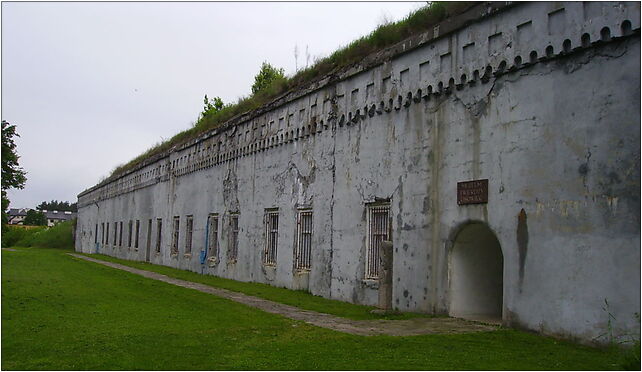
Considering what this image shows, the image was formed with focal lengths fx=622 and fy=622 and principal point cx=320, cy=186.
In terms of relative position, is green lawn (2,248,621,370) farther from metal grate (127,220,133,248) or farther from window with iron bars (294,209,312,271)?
metal grate (127,220,133,248)

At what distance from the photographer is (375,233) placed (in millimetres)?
12352

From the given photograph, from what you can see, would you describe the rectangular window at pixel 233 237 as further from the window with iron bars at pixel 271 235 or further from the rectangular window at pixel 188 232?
the rectangular window at pixel 188 232

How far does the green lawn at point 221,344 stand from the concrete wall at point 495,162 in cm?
103

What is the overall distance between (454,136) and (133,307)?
6108mm

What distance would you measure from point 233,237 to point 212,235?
193cm

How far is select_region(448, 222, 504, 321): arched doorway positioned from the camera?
33.2ft

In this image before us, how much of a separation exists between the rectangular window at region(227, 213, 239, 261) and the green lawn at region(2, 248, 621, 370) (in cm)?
803

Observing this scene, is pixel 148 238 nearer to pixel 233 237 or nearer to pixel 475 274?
pixel 233 237

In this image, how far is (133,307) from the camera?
10516mm

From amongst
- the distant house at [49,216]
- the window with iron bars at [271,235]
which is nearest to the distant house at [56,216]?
the distant house at [49,216]

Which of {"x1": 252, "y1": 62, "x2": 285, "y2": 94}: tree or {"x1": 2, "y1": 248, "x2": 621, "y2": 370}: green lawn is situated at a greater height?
{"x1": 252, "y1": 62, "x2": 285, "y2": 94}: tree

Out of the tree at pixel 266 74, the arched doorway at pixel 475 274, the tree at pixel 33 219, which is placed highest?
the tree at pixel 266 74

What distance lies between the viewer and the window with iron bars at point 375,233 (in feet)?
39.8

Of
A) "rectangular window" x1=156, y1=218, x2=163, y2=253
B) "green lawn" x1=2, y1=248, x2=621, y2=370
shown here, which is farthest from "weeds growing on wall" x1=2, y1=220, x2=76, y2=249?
"green lawn" x1=2, y1=248, x2=621, y2=370
